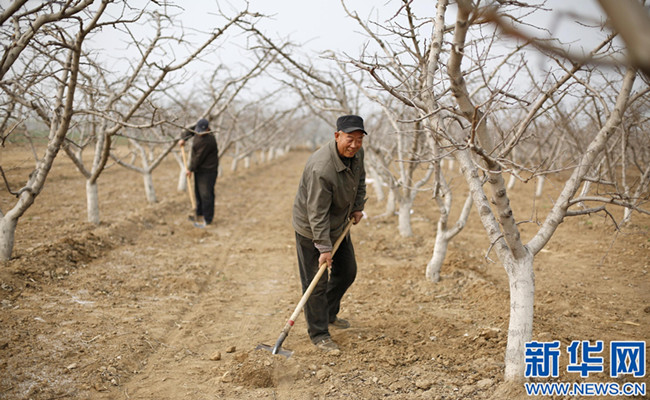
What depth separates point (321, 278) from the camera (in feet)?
12.2

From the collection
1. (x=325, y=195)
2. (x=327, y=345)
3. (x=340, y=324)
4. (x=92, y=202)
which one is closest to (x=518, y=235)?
(x=325, y=195)

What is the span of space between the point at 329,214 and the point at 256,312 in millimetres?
1607

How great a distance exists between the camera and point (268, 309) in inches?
189

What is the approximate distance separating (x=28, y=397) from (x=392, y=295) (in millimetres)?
3420

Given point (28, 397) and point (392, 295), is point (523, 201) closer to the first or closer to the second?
point (392, 295)

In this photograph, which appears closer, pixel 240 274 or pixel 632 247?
pixel 240 274

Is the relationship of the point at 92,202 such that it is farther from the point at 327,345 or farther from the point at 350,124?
the point at 350,124

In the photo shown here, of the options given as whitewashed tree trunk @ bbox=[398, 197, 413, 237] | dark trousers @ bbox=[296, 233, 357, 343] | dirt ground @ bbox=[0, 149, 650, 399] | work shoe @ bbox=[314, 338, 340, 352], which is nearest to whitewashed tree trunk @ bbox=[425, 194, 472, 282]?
dirt ground @ bbox=[0, 149, 650, 399]

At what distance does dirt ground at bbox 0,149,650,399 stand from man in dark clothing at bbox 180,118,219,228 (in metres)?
0.52

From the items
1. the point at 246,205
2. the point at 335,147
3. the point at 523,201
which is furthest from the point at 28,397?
the point at 523,201

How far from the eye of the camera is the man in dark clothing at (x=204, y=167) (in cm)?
845

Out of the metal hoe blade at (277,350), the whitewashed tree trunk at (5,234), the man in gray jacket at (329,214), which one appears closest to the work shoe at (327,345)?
the man in gray jacket at (329,214)

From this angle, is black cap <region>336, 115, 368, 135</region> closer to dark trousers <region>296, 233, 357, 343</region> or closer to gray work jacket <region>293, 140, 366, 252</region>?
gray work jacket <region>293, 140, 366, 252</region>

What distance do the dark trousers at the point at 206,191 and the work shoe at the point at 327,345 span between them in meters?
5.40
